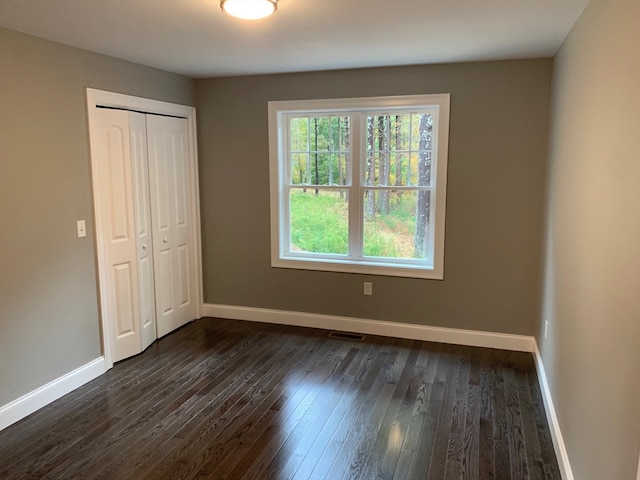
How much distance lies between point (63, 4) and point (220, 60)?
1402mm

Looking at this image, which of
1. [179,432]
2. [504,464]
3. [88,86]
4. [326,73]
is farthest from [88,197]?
[504,464]

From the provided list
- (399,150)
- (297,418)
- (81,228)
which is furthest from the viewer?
(399,150)

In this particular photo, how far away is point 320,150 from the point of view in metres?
4.29

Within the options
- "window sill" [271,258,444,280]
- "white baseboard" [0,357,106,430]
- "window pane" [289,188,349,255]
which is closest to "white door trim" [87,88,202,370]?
"white baseboard" [0,357,106,430]

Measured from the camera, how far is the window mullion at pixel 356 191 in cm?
410

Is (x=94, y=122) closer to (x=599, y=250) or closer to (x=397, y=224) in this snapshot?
(x=397, y=224)

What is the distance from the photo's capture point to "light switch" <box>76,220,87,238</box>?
10.6ft

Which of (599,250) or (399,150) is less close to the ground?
(399,150)

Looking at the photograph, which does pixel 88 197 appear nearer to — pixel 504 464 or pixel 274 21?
pixel 274 21

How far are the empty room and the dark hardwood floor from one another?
0.02 metres

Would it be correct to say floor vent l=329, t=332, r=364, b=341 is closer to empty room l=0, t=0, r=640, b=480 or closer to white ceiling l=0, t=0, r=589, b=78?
empty room l=0, t=0, r=640, b=480

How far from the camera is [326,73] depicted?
402 cm

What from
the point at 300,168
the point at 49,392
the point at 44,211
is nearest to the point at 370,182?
the point at 300,168

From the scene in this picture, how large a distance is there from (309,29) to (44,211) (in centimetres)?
202
